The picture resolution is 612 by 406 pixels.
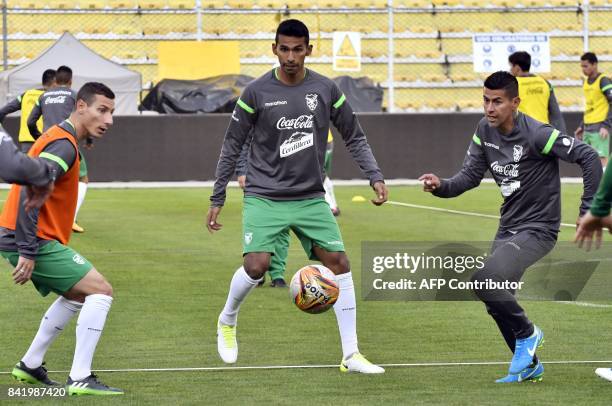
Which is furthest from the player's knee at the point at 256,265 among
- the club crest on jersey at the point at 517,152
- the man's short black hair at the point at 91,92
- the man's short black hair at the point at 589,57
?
the man's short black hair at the point at 589,57

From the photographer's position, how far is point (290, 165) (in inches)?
359

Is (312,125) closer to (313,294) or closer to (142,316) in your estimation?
(313,294)

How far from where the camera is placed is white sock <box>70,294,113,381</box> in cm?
784

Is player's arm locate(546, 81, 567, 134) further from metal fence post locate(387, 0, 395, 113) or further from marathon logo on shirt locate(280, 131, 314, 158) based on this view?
metal fence post locate(387, 0, 395, 113)

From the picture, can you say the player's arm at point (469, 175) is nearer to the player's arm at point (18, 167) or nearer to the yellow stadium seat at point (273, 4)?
the player's arm at point (18, 167)

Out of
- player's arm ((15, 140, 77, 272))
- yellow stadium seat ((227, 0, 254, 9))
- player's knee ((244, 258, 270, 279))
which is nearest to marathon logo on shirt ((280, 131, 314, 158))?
player's knee ((244, 258, 270, 279))

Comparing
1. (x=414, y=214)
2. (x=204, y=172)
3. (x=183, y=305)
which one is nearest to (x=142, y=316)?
(x=183, y=305)

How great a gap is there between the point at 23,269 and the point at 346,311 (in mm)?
2509

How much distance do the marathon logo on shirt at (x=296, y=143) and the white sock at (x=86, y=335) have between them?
1.88m

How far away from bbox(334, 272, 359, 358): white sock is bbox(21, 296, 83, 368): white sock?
188cm

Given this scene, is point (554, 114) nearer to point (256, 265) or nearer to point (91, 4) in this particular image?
point (256, 265)

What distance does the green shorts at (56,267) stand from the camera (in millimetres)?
7785

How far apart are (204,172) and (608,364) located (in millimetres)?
19936

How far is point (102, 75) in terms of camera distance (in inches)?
1179
